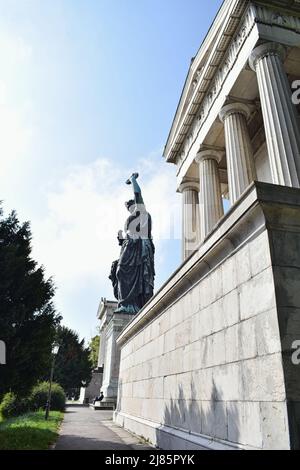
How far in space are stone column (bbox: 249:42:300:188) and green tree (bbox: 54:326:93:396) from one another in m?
38.6

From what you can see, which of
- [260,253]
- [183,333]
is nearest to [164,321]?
[183,333]

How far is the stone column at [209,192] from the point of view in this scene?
13.0 meters

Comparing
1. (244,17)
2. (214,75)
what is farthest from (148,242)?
(244,17)

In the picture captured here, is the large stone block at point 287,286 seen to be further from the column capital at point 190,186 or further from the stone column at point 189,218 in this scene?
the column capital at point 190,186

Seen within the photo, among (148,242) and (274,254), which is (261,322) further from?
(148,242)

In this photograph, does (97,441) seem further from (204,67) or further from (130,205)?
(130,205)

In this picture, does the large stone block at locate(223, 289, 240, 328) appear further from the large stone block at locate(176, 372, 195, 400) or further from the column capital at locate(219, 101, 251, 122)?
the column capital at locate(219, 101, 251, 122)

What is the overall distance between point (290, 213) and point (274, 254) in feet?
2.32

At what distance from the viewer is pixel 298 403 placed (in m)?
3.73

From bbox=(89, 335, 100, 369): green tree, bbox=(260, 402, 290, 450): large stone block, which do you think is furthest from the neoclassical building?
bbox=(89, 335, 100, 369): green tree

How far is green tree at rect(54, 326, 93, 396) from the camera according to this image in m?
42.2

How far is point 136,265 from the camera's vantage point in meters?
26.2

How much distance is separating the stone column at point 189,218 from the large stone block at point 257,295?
10.1 meters

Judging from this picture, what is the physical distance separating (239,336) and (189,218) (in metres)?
11.7
